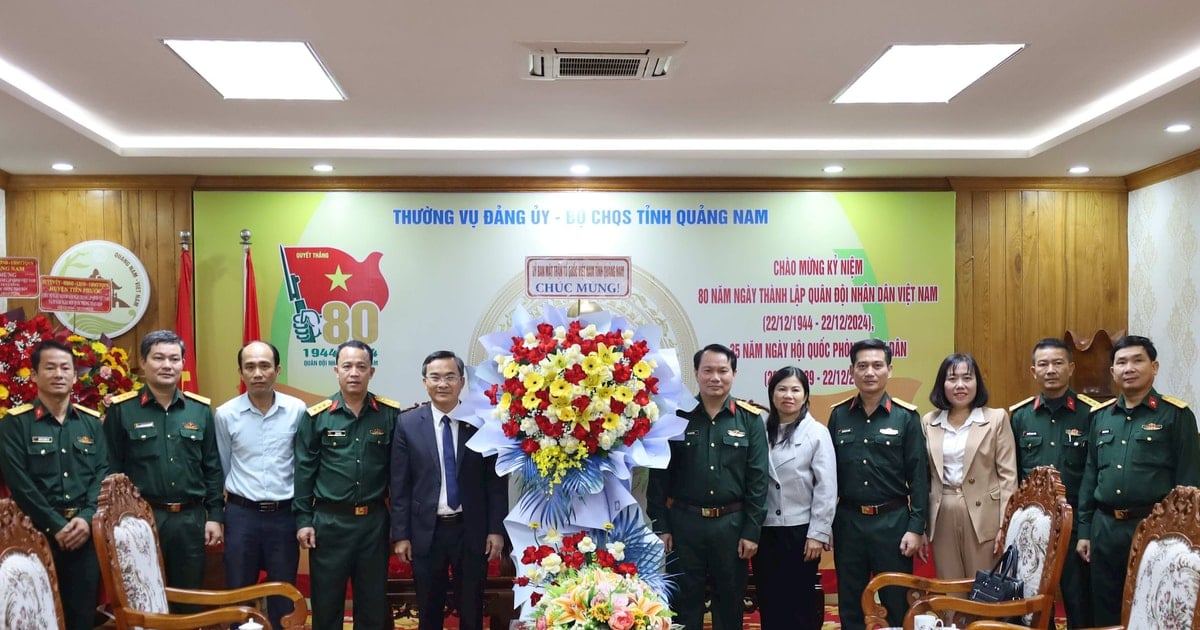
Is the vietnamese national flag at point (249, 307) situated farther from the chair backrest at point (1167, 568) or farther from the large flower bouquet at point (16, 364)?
the chair backrest at point (1167, 568)

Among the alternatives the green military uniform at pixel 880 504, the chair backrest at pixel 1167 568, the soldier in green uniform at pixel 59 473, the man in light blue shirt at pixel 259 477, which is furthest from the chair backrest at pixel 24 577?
the chair backrest at pixel 1167 568

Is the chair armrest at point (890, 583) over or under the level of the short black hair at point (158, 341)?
under

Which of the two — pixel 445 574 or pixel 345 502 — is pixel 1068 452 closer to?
pixel 445 574

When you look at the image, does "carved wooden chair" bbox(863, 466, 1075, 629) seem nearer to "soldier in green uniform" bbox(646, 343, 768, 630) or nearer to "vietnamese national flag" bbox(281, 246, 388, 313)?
"soldier in green uniform" bbox(646, 343, 768, 630)

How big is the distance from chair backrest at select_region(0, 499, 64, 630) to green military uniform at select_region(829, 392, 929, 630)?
3.06 m

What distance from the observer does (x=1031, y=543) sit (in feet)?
10.6

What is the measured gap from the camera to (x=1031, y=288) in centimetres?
623

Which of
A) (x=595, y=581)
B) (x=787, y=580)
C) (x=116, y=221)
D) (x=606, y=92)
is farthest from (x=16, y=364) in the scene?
(x=787, y=580)

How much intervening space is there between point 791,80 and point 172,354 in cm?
318

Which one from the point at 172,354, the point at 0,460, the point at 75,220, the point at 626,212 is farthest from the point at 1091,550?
the point at 75,220

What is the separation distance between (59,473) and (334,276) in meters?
2.59

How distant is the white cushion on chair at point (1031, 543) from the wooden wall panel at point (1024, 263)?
3.14 m

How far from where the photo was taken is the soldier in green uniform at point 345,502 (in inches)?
149

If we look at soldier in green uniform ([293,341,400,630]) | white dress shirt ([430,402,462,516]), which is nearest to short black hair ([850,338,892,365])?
white dress shirt ([430,402,462,516])
